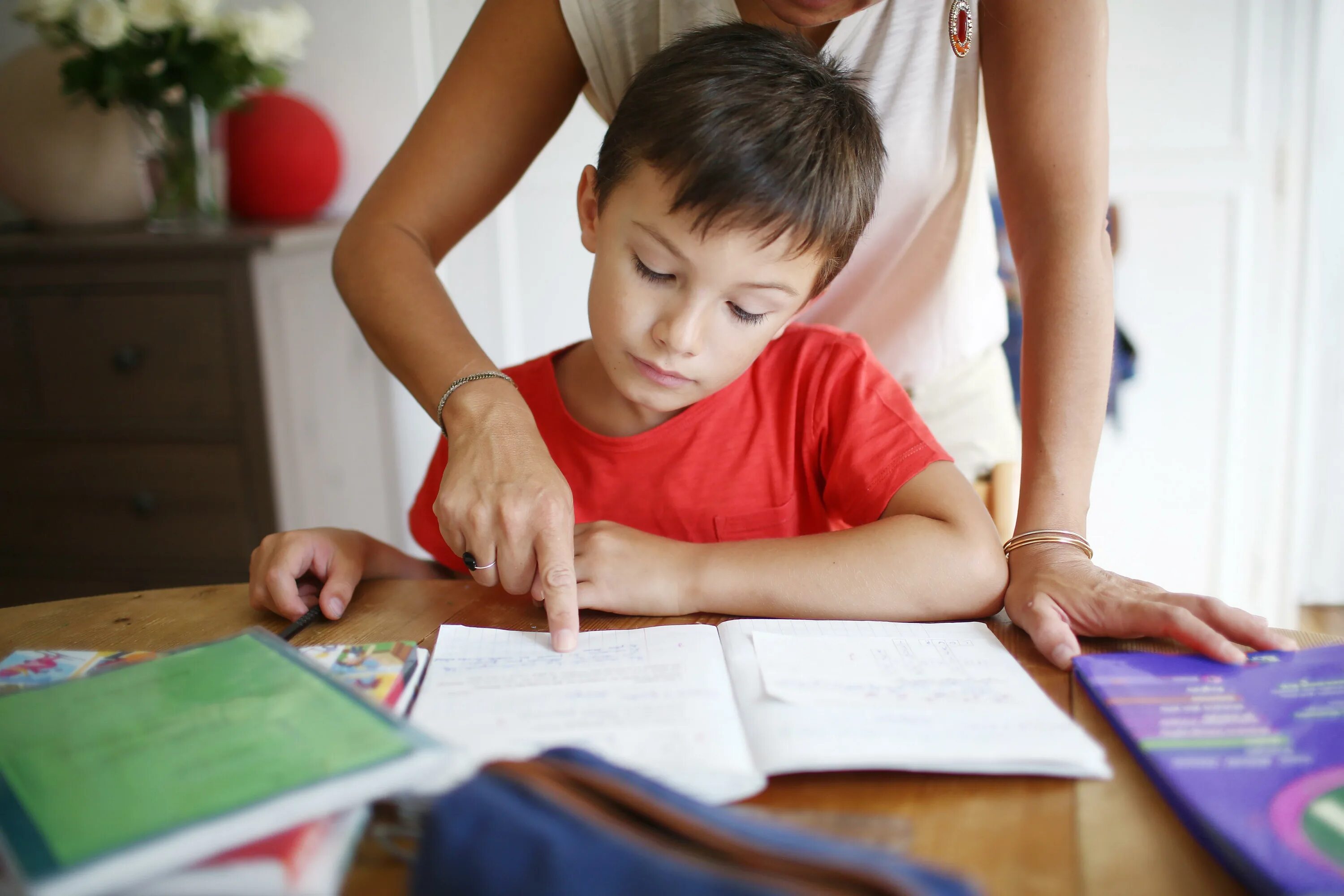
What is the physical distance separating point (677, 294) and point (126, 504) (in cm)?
173

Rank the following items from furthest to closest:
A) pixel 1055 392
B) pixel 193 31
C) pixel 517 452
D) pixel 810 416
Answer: pixel 193 31 < pixel 810 416 < pixel 1055 392 < pixel 517 452

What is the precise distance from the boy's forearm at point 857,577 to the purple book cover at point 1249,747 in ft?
0.46

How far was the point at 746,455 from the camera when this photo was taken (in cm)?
112

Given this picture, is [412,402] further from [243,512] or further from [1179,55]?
[1179,55]

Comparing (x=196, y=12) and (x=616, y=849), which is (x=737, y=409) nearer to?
(x=616, y=849)

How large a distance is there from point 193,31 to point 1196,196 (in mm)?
2357

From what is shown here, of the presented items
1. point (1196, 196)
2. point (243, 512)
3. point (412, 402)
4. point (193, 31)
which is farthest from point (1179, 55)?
point (243, 512)

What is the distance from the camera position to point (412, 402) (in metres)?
2.60

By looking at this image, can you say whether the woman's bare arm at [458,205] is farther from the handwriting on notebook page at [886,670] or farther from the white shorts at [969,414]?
the white shorts at [969,414]

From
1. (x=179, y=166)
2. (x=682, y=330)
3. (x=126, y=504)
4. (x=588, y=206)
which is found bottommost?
(x=126, y=504)

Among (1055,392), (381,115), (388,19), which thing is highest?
(388,19)

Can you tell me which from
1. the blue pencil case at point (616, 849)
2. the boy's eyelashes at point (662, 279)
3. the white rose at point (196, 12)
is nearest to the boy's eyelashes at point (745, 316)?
the boy's eyelashes at point (662, 279)

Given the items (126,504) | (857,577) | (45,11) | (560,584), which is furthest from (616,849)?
(45,11)

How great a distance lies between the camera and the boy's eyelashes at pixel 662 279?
36.2 inches
